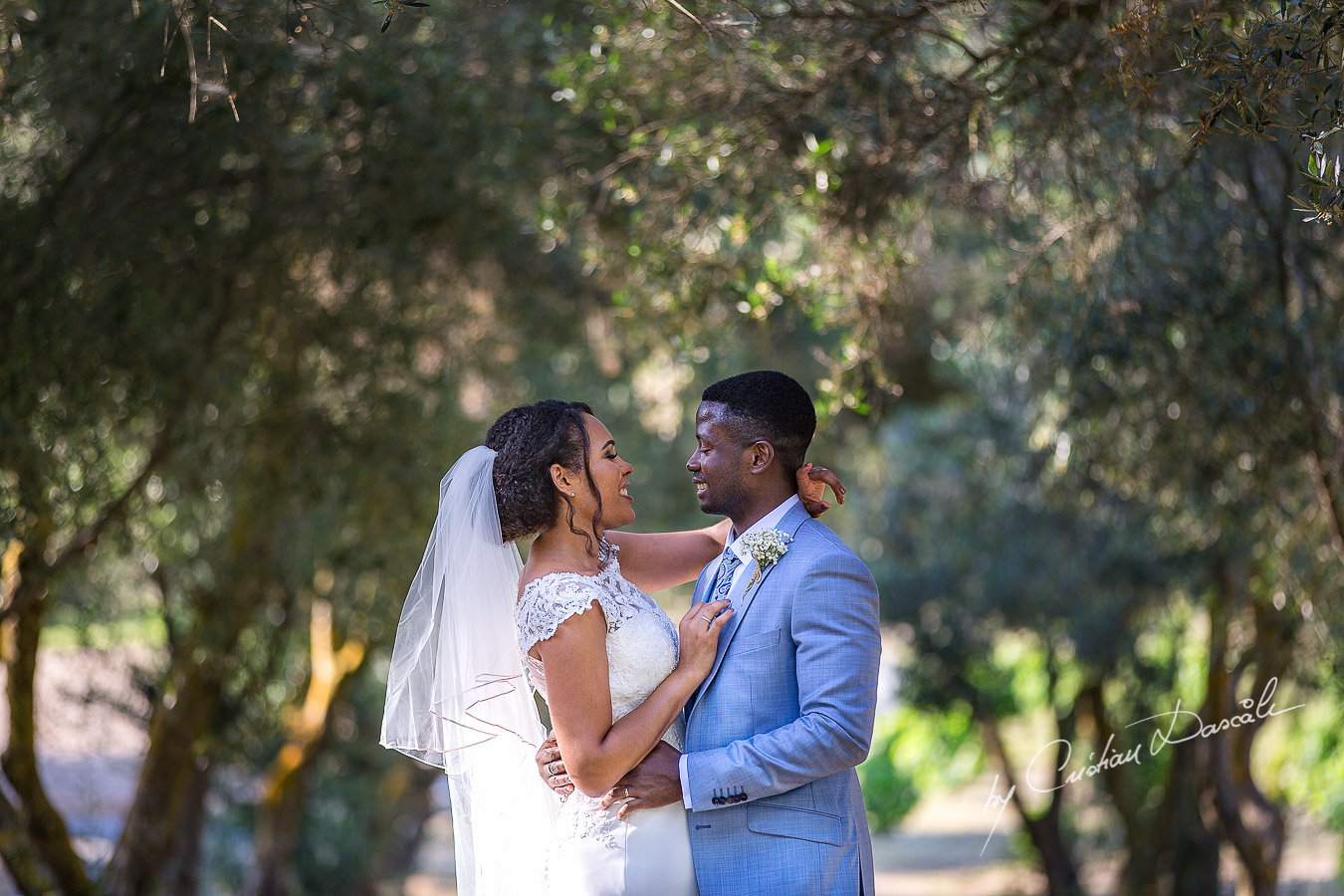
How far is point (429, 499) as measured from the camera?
7715 mm

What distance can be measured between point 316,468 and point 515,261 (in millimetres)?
2091

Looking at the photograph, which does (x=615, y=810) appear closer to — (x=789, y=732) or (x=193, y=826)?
(x=789, y=732)

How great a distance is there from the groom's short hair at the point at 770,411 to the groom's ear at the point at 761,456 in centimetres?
2

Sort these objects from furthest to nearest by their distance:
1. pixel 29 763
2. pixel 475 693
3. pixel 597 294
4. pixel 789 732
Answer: pixel 597 294 < pixel 29 763 < pixel 475 693 < pixel 789 732

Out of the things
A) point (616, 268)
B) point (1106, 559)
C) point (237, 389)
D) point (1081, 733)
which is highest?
point (616, 268)

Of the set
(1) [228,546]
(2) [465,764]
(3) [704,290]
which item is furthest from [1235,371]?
(1) [228,546]

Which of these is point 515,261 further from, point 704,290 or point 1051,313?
point 1051,313

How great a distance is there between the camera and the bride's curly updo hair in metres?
3.26

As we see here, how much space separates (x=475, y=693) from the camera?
3.42m

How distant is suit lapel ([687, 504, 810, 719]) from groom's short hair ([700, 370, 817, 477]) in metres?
0.15

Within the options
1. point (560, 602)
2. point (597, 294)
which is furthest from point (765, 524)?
point (597, 294)

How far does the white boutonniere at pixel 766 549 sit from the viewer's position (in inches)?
123

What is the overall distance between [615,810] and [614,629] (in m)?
0.47

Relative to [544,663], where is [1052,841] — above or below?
below
